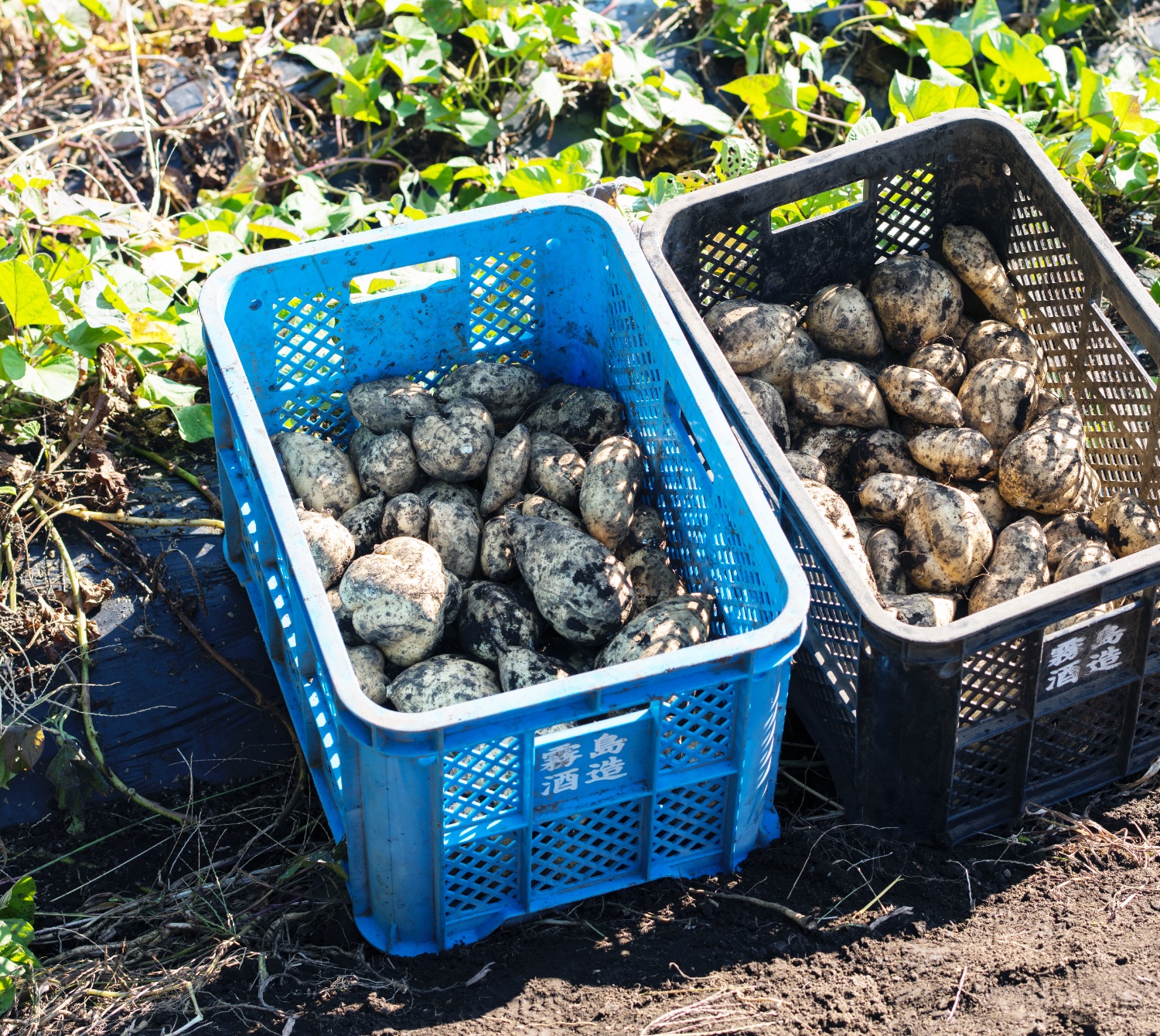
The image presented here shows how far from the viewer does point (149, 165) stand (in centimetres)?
360

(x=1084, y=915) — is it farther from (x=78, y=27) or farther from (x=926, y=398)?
(x=78, y=27)

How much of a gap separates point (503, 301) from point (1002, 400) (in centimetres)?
105

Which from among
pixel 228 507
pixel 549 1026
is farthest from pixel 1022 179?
pixel 549 1026

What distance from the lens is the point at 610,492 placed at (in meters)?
2.49

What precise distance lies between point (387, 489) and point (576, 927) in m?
0.92

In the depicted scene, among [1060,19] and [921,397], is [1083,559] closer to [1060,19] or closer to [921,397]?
[921,397]

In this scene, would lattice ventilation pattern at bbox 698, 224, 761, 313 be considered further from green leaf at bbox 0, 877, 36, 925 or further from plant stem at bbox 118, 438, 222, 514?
green leaf at bbox 0, 877, 36, 925

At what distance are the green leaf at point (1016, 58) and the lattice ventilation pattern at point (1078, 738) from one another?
1.93 m

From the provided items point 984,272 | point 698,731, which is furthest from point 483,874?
point 984,272

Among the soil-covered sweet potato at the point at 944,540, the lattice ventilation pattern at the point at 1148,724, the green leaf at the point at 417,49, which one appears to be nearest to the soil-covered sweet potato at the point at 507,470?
the soil-covered sweet potato at the point at 944,540

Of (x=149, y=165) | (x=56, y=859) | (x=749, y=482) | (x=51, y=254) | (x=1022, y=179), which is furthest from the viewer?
(x=149, y=165)

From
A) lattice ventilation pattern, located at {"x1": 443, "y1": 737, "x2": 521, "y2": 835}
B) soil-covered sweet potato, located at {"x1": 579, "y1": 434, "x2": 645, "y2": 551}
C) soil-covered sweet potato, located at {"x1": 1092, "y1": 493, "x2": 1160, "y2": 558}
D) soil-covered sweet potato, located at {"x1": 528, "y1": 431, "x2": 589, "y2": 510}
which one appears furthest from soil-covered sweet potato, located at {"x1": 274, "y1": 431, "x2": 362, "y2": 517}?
soil-covered sweet potato, located at {"x1": 1092, "y1": 493, "x2": 1160, "y2": 558}

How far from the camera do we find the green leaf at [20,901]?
2230 millimetres

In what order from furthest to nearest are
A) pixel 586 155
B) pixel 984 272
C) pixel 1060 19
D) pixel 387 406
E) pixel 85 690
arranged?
pixel 1060 19 < pixel 586 155 < pixel 984 272 < pixel 387 406 < pixel 85 690
